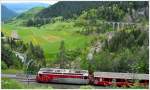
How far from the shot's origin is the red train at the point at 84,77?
8.73 m

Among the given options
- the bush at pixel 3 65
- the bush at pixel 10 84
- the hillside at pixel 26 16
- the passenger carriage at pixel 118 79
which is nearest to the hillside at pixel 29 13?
the hillside at pixel 26 16

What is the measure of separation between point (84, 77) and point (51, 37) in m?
0.36

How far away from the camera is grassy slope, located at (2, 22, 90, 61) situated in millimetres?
8734

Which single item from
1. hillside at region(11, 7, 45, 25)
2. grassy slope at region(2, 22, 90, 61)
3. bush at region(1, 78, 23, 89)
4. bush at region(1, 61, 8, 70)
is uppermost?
hillside at region(11, 7, 45, 25)

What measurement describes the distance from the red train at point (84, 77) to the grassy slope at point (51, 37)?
11cm

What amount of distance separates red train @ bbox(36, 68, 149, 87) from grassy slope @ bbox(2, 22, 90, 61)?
11 centimetres

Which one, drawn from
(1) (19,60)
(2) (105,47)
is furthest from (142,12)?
(1) (19,60)

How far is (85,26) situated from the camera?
28.8ft

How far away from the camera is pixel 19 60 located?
8.75 metres

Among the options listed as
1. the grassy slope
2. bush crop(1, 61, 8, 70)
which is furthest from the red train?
bush crop(1, 61, 8, 70)

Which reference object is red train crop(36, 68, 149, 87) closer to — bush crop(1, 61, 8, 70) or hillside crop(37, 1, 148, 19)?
bush crop(1, 61, 8, 70)

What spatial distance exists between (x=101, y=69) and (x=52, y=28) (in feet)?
1.49

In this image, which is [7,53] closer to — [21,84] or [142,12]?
[21,84]

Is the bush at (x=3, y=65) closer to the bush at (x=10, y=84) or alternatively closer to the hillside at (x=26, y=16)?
the bush at (x=10, y=84)
